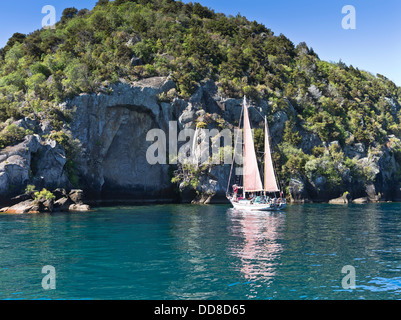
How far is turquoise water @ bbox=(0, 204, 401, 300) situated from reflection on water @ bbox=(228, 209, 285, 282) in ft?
0.17

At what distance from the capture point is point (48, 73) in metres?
75.5

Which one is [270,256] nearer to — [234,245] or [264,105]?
[234,245]

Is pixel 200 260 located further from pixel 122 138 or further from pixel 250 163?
pixel 122 138

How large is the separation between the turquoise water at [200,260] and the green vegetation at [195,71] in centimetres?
3420

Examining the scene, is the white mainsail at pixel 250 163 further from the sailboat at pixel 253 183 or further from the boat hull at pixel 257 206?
the boat hull at pixel 257 206

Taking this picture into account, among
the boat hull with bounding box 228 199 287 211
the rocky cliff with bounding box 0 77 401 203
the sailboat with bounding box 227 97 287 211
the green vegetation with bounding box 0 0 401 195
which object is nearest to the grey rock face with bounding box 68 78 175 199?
the rocky cliff with bounding box 0 77 401 203

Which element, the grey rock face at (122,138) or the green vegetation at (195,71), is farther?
the green vegetation at (195,71)

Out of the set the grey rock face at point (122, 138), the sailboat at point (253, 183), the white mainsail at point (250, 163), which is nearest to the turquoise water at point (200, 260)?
the sailboat at point (253, 183)

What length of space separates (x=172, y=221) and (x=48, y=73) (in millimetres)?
51646

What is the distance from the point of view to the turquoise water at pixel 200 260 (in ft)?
50.5

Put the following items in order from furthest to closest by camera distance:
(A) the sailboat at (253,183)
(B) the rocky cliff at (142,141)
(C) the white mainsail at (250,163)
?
(B) the rocky cliff at (142,141) < (C) the white mainsail at (250,163) < (A) the sailboat at (253,183)

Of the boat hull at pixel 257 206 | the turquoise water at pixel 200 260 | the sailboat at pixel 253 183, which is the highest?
the sailboat at pixel 253 183

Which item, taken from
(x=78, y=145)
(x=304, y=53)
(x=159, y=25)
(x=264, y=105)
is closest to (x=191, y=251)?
(x=78, y=145)

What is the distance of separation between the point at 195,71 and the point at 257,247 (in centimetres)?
6233
